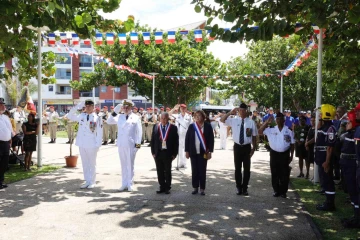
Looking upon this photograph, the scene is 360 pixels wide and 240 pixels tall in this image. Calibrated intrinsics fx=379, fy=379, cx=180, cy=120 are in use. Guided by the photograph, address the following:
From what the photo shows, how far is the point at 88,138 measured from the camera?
28.9 ft

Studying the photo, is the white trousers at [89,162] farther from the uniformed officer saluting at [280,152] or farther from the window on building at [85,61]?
the window on building at [85,61]

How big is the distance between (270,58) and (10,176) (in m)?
23.9

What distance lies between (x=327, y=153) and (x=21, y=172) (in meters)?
8.53

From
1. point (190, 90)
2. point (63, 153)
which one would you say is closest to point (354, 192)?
point (63, 153)

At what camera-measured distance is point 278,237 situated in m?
5.48

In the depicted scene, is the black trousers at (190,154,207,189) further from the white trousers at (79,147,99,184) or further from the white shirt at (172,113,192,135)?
the white shirt at (172,113,192,135)

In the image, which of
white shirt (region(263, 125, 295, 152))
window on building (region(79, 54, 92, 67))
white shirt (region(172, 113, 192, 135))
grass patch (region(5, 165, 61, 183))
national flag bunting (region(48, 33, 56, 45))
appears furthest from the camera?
window on building (region(79, 54, 92, 67))

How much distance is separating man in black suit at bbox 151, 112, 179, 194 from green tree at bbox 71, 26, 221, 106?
21436 mm

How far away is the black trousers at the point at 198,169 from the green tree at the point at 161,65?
21.7 meters

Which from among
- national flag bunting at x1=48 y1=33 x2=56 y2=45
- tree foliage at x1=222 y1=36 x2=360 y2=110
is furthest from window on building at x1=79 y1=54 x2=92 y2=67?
national flag bunting at x1=48 y1=33 x2=56 y2=45

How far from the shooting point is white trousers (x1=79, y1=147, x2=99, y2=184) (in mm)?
8841

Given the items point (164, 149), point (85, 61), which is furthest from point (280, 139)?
point (85, 61)

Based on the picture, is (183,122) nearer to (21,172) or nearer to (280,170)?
(280,170)

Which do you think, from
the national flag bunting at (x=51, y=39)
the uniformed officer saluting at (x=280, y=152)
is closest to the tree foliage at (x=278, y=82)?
the national flag bunting at (x=51, y=39)
